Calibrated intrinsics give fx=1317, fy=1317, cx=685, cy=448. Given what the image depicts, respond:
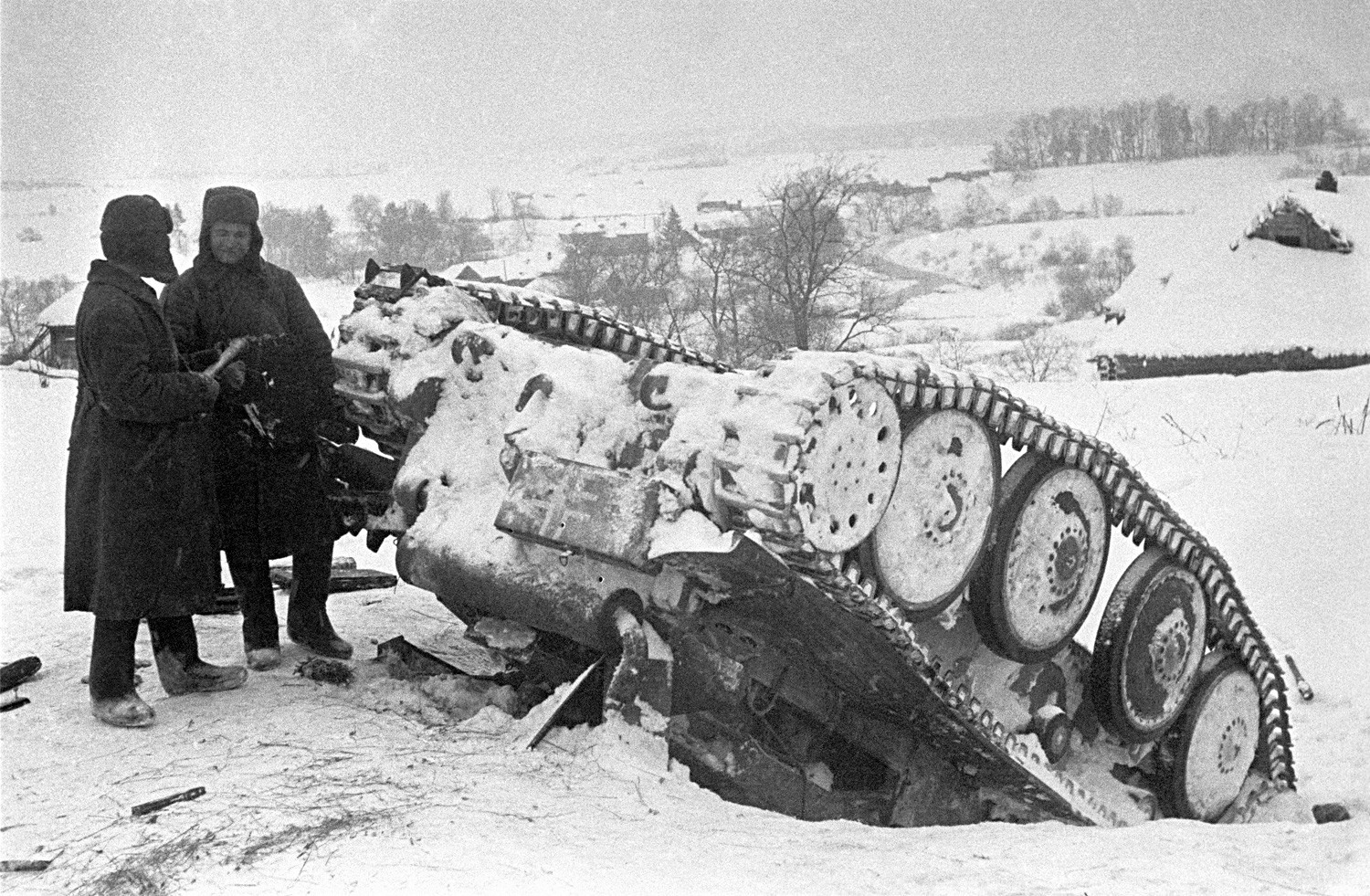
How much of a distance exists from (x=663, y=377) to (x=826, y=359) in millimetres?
715

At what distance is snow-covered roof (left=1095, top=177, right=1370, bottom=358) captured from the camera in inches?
346

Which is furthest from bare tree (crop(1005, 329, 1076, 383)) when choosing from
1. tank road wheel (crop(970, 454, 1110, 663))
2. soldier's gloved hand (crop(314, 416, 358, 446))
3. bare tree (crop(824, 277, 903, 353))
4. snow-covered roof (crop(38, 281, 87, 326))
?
soldier's gloved hand (crop(314, 416, 358, 446))

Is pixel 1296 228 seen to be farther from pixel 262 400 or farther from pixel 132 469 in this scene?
pixel 132 469

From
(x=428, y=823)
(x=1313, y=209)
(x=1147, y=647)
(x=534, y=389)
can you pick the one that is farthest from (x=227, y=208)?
(x=1313, y=209)

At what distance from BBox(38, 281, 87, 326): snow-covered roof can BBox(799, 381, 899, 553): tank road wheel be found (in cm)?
911

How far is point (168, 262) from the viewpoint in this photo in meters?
4.86

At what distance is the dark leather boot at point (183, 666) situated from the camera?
4.91m

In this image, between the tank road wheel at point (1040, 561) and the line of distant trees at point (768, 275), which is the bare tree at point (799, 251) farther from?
the tank road wheel at point (1040, 561)

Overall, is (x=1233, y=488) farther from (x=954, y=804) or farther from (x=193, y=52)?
(x=193, y=52)

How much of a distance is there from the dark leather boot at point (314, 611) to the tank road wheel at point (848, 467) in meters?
2.63

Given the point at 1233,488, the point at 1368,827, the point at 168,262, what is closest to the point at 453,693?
the point at 168,262

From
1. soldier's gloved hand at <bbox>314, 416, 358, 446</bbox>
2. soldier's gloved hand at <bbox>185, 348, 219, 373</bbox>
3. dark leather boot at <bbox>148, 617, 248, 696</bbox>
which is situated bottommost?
dark leather boot at <bbox>148, 617, 248, 696</bbox>

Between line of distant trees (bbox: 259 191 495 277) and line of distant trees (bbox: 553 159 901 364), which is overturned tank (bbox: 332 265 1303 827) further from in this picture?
line of distant trees (bbox: 553 159 901 364)

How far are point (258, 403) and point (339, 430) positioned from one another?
0.69 meters
